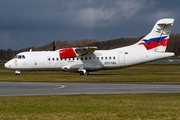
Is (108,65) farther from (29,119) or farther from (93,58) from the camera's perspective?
(29,119)

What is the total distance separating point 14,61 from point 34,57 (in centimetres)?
269

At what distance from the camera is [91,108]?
15.2 m

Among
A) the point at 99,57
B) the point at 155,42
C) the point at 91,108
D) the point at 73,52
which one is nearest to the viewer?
the point at 91,108

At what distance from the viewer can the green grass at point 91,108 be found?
13031 millimetres

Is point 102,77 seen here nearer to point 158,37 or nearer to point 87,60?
point 87,60

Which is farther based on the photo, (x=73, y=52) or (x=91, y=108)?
(x=73, y=52)

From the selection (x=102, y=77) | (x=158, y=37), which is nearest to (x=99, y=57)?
(x=158, y=37)

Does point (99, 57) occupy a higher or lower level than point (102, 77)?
higher

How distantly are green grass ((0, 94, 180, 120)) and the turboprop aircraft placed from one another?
29378 millimetres

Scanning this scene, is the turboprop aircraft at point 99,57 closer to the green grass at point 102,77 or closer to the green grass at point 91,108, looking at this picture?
the green grass at point 102,77

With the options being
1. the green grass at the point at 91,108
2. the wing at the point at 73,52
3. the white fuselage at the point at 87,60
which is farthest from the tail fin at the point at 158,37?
the green grass at the point at 91,108

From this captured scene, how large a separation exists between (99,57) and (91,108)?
1318 inches

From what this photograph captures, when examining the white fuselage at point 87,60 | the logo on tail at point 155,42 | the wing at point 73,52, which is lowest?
the white fuselage at point 87,60

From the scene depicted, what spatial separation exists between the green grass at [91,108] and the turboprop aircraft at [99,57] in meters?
29.4
